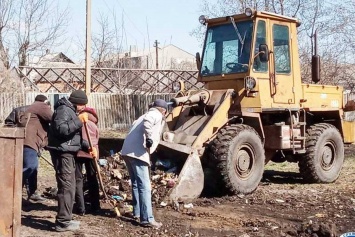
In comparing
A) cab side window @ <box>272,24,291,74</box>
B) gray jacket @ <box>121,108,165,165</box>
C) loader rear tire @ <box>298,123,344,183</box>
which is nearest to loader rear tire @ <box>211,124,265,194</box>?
loader rear tire @ <box>298,123,344,183</box>

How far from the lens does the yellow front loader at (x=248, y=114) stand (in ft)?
31.1

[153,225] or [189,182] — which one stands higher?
[189,182]

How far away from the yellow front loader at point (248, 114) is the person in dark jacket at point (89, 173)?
3.68ft

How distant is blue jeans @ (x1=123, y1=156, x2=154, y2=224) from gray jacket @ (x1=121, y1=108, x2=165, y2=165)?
82 mm

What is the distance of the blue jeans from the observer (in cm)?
752

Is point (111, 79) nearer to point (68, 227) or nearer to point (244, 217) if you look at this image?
point (244, 217)

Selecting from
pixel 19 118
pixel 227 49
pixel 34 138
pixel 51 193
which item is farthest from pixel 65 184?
pixel 227 49

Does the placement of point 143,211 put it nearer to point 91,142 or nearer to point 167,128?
point 91,142

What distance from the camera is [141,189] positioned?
24.9ft

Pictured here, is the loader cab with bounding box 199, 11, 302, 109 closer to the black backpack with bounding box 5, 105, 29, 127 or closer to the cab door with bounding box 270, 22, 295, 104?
the cab door with bounding box 270, 22, 295, 104

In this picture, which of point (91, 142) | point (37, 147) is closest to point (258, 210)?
point (91, 142)

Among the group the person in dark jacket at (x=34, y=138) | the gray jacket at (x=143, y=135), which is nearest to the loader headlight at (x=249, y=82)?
the gray jacket at (x=143, y=135)

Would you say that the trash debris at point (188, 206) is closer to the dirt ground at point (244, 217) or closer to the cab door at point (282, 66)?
the dirt ground at point (244, 217)

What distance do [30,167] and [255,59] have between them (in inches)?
169
